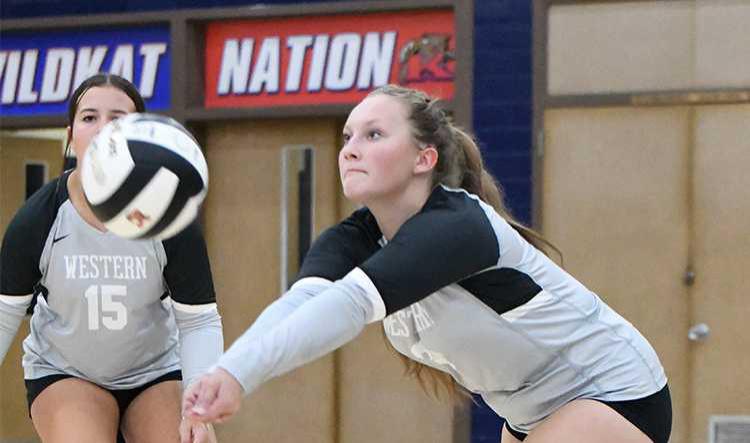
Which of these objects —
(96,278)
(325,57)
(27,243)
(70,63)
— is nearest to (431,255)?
(96,278)

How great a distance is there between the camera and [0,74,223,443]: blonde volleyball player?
3.53 m

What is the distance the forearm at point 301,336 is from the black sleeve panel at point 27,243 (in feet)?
4.20

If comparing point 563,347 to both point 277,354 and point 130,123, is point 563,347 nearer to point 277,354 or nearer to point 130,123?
point 277,354

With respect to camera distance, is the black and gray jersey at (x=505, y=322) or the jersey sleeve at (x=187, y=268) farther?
the jersey sleeve at (x=187, y=268)

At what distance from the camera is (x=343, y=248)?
2.88 metres

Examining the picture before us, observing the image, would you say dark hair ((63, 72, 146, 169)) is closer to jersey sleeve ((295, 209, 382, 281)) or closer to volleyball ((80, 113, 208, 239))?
volleyball ((80, 113, 208, 239))

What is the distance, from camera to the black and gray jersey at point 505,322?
2.78m

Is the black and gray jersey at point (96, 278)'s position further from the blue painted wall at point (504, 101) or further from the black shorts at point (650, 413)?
the blue painted wall at point (504, 101)

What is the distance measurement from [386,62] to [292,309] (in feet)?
15.1

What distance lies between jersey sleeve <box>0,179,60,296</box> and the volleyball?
0.67 meters

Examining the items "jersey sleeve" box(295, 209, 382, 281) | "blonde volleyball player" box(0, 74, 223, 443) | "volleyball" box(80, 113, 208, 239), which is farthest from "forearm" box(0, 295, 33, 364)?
"jersey sleeve" box(295, 209, 382, 281)

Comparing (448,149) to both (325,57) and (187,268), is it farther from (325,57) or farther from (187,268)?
(325,57)

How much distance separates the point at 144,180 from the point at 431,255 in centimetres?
68

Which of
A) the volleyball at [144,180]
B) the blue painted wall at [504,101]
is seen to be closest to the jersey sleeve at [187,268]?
the volleyball at [144,180]
